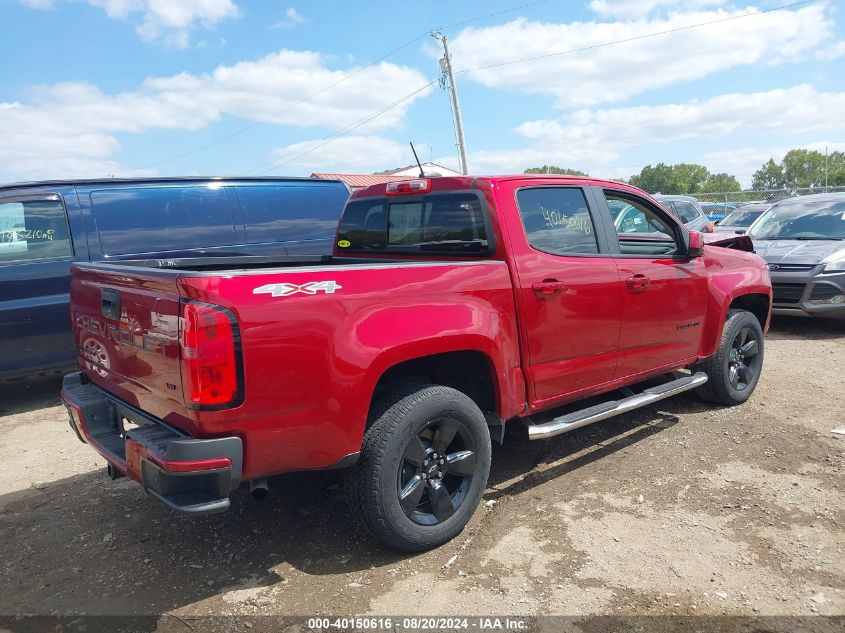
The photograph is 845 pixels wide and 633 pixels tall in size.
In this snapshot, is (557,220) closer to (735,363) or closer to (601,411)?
(601,411)

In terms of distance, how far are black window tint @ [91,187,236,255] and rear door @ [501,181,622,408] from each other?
3.87m

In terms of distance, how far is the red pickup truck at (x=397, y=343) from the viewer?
2.55 meters

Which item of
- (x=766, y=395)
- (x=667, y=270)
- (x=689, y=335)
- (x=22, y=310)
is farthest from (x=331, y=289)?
(x=766, y=395)

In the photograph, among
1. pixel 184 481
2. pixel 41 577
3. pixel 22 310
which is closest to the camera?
pixel 184 481

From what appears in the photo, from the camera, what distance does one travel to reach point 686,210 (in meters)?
12.6

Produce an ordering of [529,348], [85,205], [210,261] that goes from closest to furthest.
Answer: [529,348] < [210,261] < [85,205]

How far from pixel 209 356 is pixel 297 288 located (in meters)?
0.44

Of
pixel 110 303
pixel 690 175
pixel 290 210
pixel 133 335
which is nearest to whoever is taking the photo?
pixel 133 335

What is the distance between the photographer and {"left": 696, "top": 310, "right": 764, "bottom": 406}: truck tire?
5.07 metres

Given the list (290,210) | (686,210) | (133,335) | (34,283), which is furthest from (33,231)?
(686,210)

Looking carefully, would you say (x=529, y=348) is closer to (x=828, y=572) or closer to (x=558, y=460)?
(x=558, y=460)

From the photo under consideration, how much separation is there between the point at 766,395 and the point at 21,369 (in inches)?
254

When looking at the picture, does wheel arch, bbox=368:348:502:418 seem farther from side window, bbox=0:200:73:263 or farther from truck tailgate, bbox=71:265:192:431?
side window, bbox=0:200:73:263

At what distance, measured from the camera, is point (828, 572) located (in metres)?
2.97
